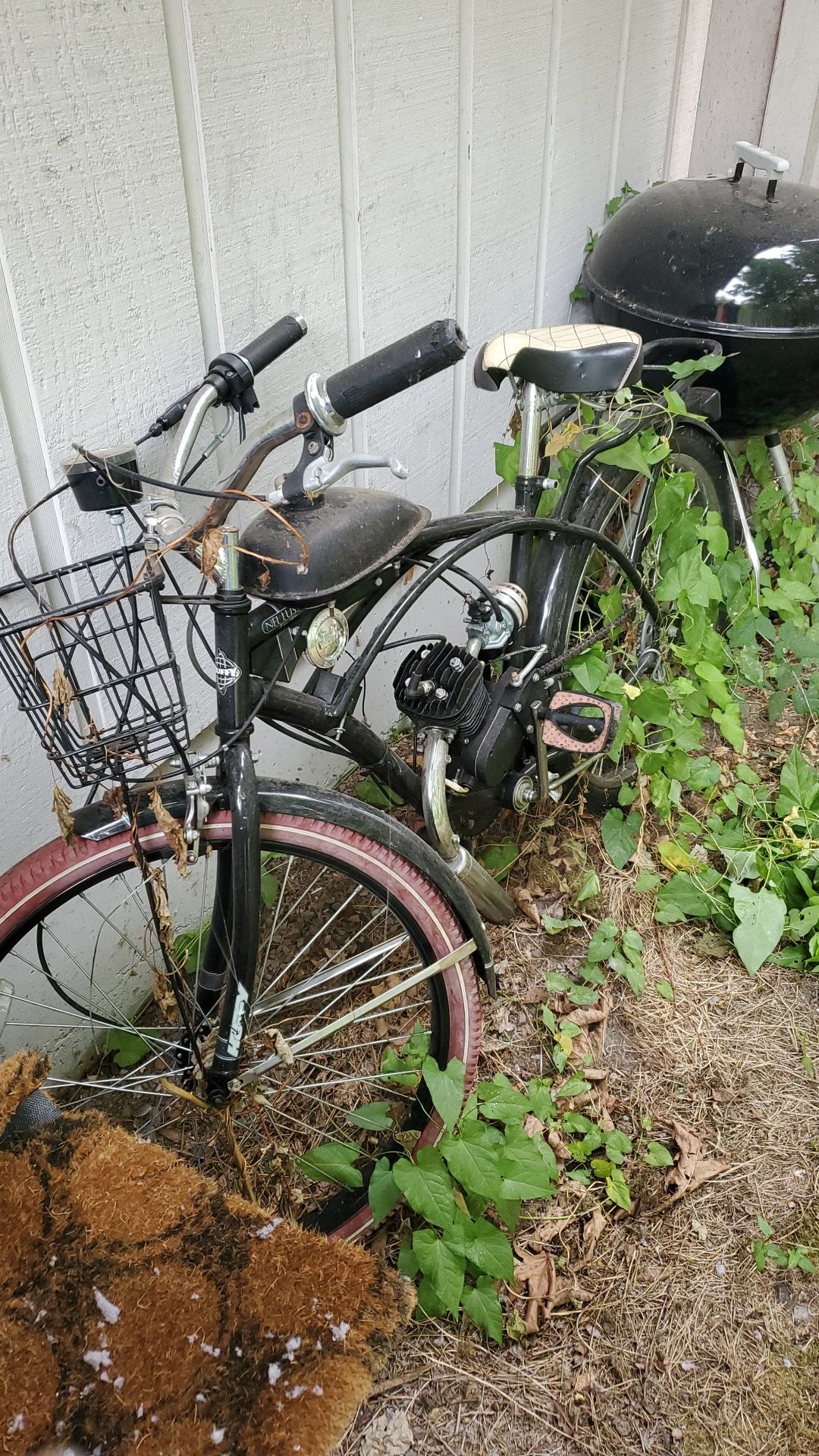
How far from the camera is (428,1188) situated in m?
1.61

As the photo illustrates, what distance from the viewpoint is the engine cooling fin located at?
6.30ft

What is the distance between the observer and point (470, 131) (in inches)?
93.8

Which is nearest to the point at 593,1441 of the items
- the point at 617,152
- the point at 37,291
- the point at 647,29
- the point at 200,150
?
the point at 37,291

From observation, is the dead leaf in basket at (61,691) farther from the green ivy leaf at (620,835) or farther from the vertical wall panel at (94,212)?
the green ivy leaf at (620,835)

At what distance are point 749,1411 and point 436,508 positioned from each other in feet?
7.23

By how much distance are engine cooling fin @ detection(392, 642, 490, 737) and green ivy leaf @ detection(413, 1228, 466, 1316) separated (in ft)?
3.07

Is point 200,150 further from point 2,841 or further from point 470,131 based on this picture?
point 2,841

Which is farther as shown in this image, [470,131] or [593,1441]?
[470,131]

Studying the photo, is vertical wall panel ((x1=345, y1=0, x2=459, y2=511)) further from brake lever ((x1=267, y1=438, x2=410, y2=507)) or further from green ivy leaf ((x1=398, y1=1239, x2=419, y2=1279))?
green ivy leaf ((x1=398, y1=1239, x2=419, y2=1279))

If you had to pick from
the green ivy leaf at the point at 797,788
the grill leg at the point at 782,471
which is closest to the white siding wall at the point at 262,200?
the grill leg at the point at 782,471

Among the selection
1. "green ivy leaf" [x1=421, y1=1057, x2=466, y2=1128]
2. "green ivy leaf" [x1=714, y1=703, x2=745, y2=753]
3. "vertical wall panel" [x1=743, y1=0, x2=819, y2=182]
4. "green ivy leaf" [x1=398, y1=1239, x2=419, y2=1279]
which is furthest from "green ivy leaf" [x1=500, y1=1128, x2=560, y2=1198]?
"vertical wall panel" [x1=743, y1=0, x2=819, y2=182]

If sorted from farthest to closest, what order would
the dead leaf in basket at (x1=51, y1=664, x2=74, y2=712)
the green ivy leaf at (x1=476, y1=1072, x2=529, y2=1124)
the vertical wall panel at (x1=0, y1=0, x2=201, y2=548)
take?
1. the green ivy leaf at (x1=476, y1=1072, x2=529, y2=1124)
2. the vertical wall panel at (x1=0, y1=0, x2=201, y2=548)
3. the dead leaf in basket at (x1=51, y1=664, x2=74, y2=712)

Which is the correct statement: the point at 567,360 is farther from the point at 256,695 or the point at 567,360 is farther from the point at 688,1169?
the point at 688,1169

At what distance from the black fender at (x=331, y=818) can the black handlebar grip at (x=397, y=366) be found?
1.98 ft
